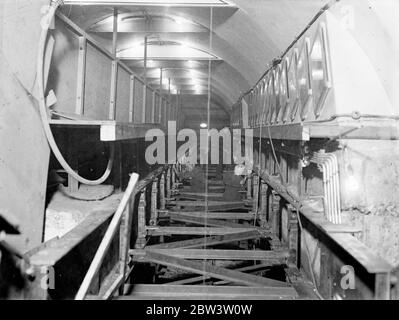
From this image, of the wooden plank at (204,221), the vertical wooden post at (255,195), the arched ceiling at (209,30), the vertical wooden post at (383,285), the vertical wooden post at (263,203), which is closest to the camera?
the vertical wooden post at (383,285)

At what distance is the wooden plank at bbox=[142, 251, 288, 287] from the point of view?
3.44 meters

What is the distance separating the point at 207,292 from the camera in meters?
3.02

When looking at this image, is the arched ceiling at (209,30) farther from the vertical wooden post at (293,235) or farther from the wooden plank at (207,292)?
the wooden plank at (207,292)

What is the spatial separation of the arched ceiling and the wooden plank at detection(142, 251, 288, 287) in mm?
2734

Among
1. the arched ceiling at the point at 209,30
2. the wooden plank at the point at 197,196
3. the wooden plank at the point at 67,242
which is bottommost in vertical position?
the wooden plank at the point at 197,196

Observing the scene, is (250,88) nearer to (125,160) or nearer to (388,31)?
(125,160)

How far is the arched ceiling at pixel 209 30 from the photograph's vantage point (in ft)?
13.8

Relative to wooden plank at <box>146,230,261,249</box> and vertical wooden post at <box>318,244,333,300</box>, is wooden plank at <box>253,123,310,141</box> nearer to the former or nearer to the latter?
vertical wooden post at <box>318,244,333,300</box>

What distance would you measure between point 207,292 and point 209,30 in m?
4.65

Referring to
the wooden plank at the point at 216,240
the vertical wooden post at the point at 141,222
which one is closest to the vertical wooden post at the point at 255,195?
the wooden plank at the point at 216,240

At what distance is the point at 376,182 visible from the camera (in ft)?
10.3

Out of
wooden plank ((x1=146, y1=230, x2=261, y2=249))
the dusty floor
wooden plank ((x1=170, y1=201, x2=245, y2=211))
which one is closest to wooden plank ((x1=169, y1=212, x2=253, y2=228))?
wooden plank ((x1=146, y1=230, x2=261, y2=249))

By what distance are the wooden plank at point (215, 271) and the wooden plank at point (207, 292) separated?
0.34m
